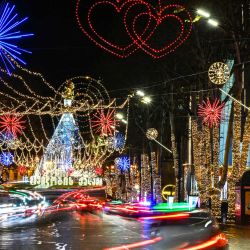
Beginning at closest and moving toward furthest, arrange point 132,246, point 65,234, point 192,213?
point 192,213
point 132,246
point 65,234

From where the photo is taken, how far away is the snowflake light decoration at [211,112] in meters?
30.5

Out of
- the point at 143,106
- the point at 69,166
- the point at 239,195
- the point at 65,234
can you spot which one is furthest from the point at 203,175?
the point at 69,166

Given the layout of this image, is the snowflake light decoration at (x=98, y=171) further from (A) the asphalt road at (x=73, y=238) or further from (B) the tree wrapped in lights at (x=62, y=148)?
(A) the asphalt road at (x=73, y=238)

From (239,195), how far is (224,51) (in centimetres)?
983

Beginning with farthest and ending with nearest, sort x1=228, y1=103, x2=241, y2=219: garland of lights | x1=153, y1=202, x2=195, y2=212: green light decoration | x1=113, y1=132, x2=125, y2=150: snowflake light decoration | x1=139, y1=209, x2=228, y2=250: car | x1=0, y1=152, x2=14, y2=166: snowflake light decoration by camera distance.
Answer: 1. x1=0, y1=152, x2=14, y2=166: snowflake light decoration
2. x1=113, y1=132, x2=125, y2=150: snowflake light decoration
3. x1=228, y1=103, x2=241, y2=219: garland of lights
4. x1=153, y1=202, x2=195, y2=212: green light decoration
5. x1=139, y1=209, x2=228, y2=250: car

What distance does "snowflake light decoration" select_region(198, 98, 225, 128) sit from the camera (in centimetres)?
3049

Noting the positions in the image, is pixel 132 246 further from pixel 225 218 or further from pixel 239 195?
pixel 225 218

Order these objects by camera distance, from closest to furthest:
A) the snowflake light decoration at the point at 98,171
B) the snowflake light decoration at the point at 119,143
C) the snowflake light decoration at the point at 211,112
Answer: the snowflake light decoration at the point at 211,112, the snowflake light decoration at the point at 119,143, the snowflake light decoration at the point at 98,171

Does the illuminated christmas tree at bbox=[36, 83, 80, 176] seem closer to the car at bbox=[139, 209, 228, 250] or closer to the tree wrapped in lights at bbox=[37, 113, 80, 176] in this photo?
the tree wrapped in lights at bbox=[37, 113, 80, 176]

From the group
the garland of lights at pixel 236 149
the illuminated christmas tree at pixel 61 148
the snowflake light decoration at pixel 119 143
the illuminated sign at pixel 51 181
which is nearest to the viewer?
the garland of lights at pixel 236 149

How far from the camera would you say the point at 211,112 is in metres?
29.9

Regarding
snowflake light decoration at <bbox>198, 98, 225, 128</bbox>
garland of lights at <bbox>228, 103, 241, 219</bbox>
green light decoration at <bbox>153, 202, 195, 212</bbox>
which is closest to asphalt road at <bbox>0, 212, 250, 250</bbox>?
green light decoration at <bbox>153, 202, 195, 212</bbox>

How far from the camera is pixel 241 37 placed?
98.2ft

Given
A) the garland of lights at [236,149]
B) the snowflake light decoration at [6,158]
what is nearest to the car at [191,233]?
the garland of lights at [236,149]
